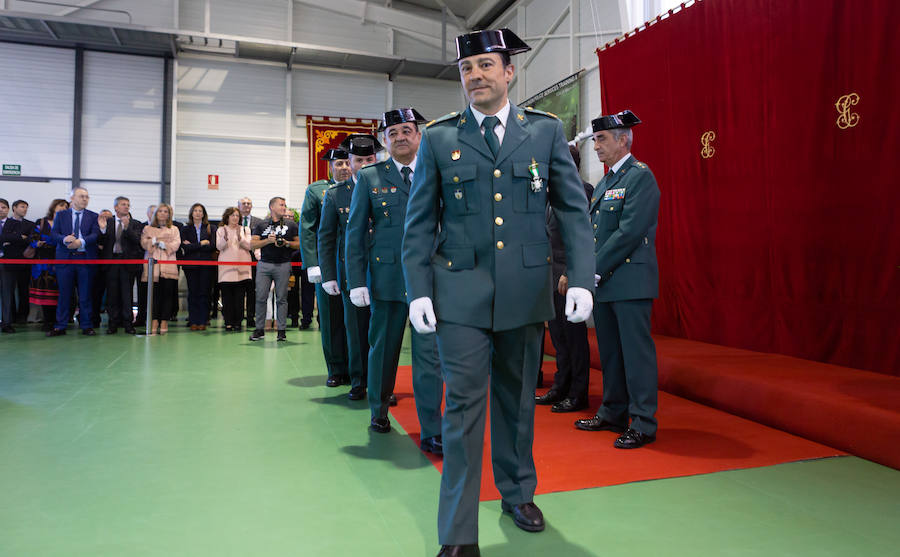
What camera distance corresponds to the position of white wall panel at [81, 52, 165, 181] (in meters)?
11.0

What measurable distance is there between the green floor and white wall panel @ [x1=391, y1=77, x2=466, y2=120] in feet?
33.2

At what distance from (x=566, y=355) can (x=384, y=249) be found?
1.43 meters

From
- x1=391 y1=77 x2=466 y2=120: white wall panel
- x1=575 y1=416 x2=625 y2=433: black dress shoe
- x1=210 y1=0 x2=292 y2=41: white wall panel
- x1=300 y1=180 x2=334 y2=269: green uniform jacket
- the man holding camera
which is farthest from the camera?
x1=391 y1=77 x2=466 y2=120: white wall panel

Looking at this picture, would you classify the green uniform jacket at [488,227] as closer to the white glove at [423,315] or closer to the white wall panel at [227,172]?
the white glove at [423,315]

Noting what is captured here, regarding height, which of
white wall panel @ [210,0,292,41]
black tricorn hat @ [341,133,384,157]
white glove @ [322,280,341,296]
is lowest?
white glove @ [322,280,341,296]

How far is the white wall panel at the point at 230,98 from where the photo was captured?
444 inches

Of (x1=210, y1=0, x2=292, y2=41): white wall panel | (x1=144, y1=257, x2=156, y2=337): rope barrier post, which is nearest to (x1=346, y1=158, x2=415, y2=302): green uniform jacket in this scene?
(x1=144, y1=257, x2=156, y2=337): rope barrier post

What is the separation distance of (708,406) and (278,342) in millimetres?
4573

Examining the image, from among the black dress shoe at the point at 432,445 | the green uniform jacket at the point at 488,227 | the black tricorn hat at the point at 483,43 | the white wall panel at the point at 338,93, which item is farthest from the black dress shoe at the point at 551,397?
the white wall panel at the point at 338,93

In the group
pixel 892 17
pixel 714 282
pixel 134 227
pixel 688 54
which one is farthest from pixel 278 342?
pixel 892 17

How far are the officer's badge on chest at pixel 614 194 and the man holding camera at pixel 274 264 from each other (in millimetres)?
4224

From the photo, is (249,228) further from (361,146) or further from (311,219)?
(361,146)

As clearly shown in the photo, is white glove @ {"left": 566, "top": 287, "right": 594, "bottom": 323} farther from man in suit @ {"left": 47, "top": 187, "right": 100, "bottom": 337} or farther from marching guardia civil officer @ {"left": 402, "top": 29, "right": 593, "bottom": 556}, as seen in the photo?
man in suit @ {"left": 47, "top": 187, "right": 100, "bottom": 337}

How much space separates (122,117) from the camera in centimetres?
1109
